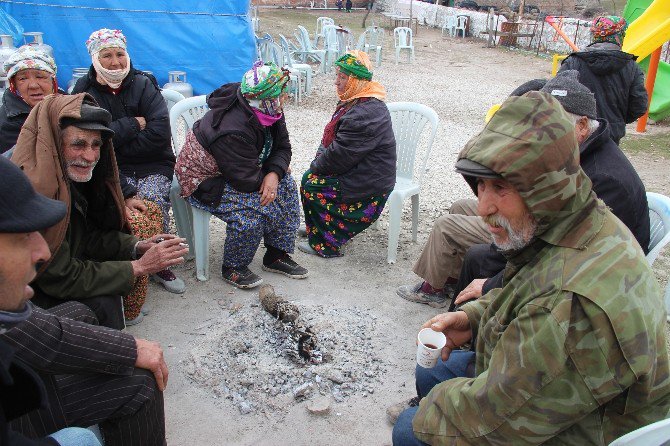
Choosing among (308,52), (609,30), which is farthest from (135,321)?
(308,52)

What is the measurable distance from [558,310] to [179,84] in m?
7.71

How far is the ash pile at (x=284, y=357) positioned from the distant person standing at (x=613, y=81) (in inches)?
126

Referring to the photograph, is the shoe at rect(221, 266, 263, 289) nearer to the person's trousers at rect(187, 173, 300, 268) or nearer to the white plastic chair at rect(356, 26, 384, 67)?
the person's trousers at rect(187, 173, 300, 268)

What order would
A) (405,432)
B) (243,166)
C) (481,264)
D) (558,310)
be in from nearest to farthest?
(558,310) → (405,432) → (481,264) → (243,166)

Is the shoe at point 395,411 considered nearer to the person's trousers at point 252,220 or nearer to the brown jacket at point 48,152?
the person's trousers at point 252,220

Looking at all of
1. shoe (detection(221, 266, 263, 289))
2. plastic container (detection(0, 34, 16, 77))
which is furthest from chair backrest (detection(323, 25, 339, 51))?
shoe (detection(221, 266, 263, 289))

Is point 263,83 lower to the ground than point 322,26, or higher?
higher

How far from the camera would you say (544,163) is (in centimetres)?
146

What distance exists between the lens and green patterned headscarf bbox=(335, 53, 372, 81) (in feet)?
14.0

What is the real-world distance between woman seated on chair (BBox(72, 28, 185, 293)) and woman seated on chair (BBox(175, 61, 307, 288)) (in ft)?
0.88

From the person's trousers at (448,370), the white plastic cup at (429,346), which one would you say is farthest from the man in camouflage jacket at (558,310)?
the person's trousers at (448,370)

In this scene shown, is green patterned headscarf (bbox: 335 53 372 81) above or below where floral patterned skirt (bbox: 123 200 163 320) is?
above

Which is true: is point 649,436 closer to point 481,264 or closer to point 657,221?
point 481,264

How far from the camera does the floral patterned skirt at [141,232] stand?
11.2 ft
